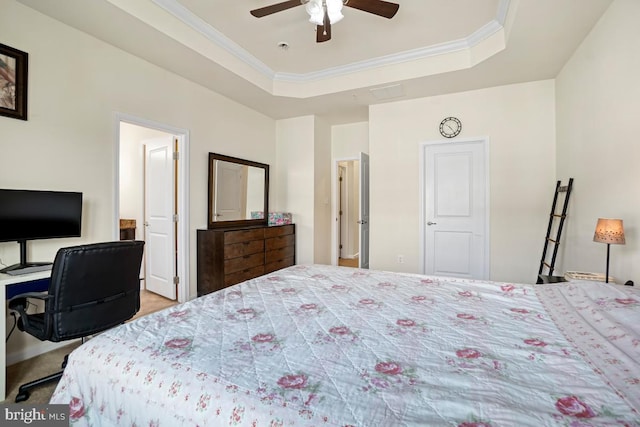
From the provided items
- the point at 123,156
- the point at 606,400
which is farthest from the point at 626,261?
the point at 123,156

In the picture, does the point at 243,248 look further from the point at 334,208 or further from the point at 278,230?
the point at 334,208

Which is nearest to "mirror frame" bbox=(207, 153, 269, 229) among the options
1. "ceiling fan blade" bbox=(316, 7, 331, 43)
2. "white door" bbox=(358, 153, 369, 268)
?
"white door" bbox=(358, 153, 369, 268)

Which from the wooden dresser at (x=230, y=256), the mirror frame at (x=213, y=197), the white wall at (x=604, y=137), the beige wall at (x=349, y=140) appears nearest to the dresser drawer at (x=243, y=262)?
the wooden dresser at (x=230, y=256)

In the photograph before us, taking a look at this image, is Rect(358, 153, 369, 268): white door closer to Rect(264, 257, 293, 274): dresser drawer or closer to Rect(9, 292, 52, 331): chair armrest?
Rect(264, 257, 293, 274): dresser drawer

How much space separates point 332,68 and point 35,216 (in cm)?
324

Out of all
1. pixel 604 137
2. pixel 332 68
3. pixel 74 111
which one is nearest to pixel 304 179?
pixel 332 68

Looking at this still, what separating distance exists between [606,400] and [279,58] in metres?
3.77

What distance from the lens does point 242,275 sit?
380cm

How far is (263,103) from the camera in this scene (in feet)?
14.1

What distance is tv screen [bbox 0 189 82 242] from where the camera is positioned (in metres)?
2.02

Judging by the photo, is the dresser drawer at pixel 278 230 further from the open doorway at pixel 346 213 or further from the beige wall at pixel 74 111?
the beige wall at pixel 74 111

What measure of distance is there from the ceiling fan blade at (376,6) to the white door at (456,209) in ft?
7.30

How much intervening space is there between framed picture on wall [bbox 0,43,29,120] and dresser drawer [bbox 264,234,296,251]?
9.00 ft

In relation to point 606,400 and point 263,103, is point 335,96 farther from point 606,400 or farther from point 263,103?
point 606,400
